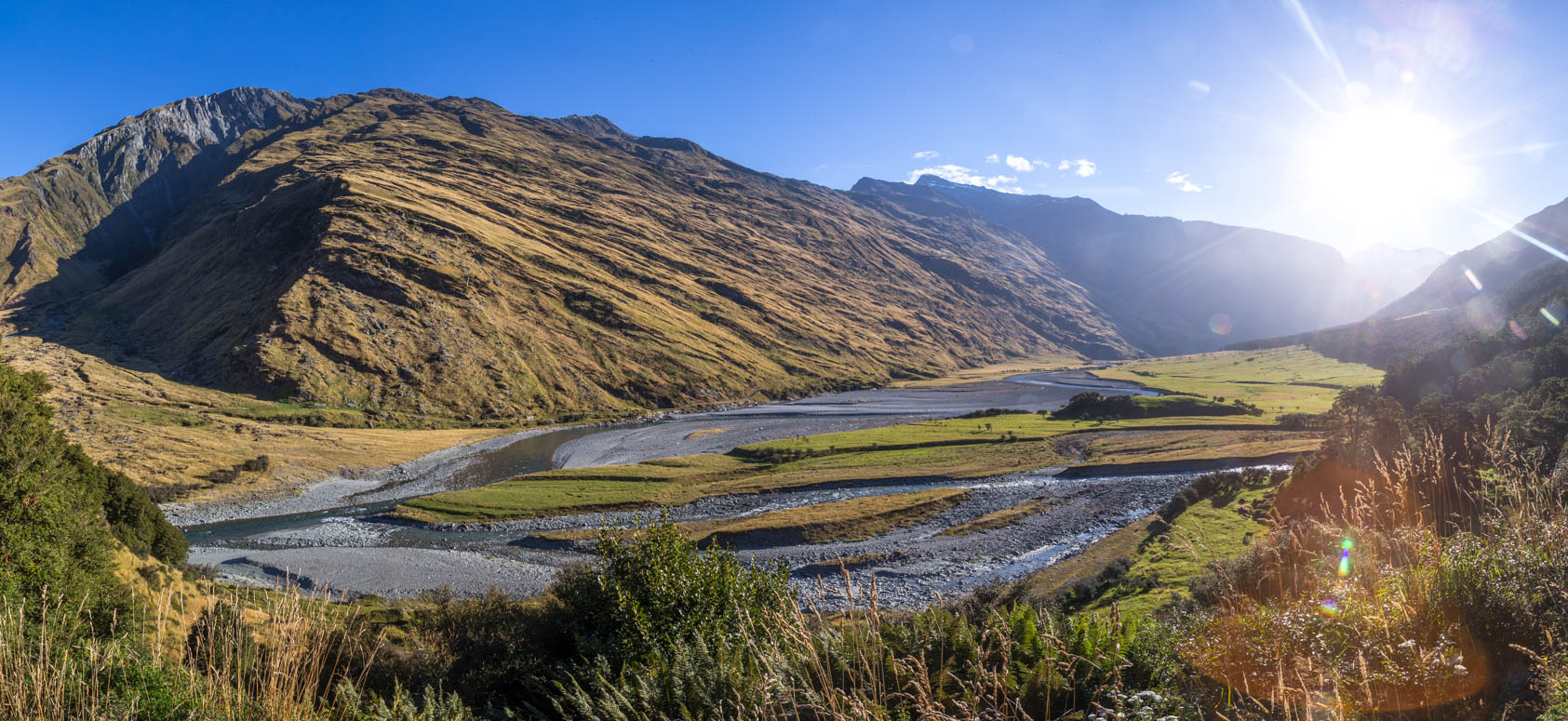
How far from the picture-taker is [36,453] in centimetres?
1354

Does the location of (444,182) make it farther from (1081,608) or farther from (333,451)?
(1081,608)

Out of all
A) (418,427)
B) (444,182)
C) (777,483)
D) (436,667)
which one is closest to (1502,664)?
(436,667)

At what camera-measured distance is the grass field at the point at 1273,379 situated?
94062 mm

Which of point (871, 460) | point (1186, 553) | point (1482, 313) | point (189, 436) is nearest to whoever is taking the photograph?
point (1186, 553)

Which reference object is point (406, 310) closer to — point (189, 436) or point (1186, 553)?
point (189, 436)

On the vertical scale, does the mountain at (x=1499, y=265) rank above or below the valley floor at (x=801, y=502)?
above

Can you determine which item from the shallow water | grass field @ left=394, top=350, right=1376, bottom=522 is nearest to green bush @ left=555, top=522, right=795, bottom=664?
the shallow water

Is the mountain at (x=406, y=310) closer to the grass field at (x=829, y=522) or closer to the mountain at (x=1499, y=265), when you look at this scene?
the grass field at (x=829, y=522)

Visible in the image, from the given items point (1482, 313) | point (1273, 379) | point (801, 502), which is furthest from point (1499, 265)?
point (801, 502)

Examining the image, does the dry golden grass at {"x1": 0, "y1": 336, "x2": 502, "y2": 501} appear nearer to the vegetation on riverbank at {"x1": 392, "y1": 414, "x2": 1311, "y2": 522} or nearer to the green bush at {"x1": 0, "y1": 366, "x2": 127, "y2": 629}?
the vegetation on riverbank at {"x1": 392, "y1": 414, "x2": 1311, "y2": 522}

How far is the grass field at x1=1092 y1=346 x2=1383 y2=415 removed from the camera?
94062mm

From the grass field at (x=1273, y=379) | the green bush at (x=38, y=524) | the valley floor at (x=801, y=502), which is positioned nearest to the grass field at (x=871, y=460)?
the valley floor at (x=801, y=502)

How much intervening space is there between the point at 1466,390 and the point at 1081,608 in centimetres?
5069

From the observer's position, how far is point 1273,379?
131125 millimetres
